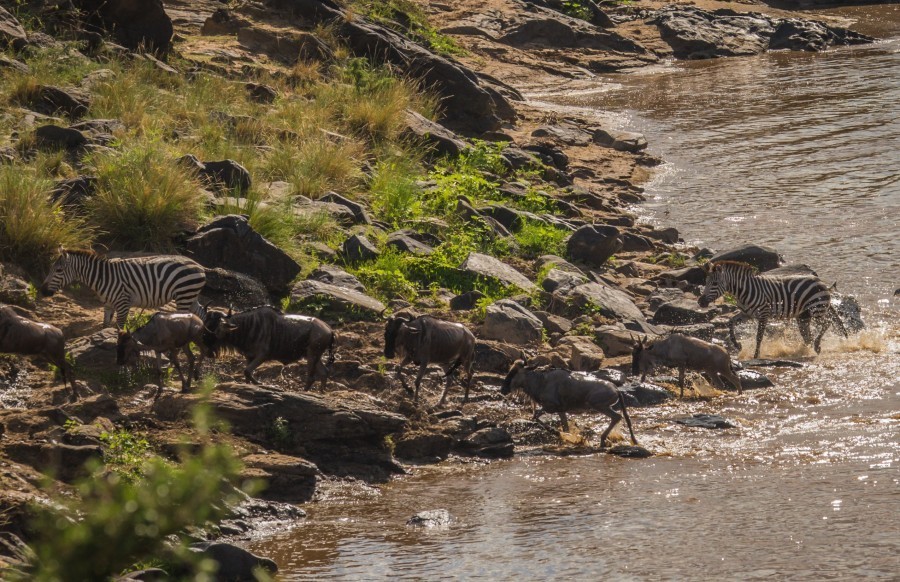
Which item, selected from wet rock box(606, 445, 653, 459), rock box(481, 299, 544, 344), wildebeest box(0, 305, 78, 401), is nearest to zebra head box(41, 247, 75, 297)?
wildebeest box(0, 305, 78, 401)

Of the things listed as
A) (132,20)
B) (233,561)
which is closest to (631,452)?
(233,561)

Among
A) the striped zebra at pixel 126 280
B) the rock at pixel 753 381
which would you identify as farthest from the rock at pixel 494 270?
the striped zebra at pixel 126 280

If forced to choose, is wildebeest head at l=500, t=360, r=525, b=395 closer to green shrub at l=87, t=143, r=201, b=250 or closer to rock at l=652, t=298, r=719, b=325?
rock at l=652, t=298, r=719, b=325

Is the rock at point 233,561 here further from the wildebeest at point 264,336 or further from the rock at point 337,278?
the rock at point 337,278

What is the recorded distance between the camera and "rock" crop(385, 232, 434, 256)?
15.6 metres

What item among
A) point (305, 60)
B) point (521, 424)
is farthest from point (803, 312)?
point (305, 60)

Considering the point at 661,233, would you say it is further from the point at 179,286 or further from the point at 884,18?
the point at 884,18

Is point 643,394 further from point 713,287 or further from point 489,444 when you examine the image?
point 713,287

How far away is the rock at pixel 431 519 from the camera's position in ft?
27.7

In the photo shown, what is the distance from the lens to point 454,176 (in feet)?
64.4

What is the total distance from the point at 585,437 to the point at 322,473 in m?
2.60

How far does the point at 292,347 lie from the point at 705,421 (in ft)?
13.1

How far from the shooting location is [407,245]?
15.6 meters

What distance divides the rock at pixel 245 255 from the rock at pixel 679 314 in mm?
4905
